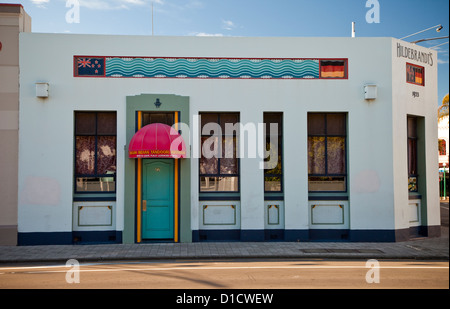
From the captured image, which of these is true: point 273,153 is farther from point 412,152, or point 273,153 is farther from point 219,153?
point 412,152

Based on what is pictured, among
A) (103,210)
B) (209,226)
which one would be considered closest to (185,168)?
(209,226)

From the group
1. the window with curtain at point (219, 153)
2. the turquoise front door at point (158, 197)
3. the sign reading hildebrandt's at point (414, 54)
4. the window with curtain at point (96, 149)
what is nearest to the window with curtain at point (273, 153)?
the window with curtain at point (219, 153)

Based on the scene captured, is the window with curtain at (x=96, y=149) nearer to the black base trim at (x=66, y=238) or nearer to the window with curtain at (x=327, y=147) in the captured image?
the black base trim at (x=66, y=238)

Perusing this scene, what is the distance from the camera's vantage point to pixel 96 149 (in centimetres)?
1292

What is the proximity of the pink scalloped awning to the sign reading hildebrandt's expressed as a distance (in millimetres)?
7912

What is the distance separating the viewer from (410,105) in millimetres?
13719

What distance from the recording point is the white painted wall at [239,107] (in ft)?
40.8

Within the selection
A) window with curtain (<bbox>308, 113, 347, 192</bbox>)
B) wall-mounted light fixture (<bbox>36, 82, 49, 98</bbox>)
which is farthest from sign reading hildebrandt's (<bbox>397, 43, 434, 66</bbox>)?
wall-mounted light fixture (<bbox>36, 82, 49, 98</bbox>)

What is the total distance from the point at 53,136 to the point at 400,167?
11098 mm

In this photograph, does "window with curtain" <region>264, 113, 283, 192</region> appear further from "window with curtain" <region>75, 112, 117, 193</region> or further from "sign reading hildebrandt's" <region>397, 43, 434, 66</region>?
"window with curtain" <region>75, 112, 117, 193</region>

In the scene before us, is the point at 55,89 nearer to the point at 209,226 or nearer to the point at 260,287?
the point at 209,226

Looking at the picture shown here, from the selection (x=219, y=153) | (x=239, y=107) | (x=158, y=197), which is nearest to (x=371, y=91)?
(x=239, y=107)

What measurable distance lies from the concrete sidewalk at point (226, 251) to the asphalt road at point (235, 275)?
526mm

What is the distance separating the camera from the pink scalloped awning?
11.9 metres
